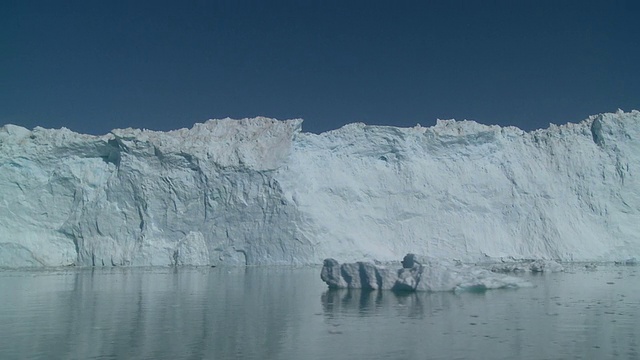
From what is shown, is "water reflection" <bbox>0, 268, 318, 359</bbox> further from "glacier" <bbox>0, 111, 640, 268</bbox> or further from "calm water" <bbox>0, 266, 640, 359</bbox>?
"glacier" <bbox>0, 111, 640, 268</bbox>

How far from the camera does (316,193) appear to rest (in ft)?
98.0

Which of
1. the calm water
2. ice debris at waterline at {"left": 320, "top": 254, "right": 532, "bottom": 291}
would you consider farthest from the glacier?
the calm water

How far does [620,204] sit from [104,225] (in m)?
24.6

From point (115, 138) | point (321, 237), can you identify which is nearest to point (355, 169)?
point (321, 237)

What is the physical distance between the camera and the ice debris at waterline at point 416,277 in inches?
592

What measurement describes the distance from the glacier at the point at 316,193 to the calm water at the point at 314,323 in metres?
11.1

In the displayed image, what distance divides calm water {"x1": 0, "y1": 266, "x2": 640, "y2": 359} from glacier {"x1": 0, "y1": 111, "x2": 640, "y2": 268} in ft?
36.5

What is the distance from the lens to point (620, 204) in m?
30.8

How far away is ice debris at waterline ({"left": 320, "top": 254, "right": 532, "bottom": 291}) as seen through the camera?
15.0 meters

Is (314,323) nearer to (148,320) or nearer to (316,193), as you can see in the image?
(148,320)

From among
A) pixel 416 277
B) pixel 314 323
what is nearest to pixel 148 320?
pixel 314 323

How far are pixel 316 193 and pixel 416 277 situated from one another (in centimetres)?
1498

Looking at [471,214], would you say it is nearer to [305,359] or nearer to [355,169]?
[355,169]

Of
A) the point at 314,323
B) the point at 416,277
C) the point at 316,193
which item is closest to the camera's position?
the point at 314,323
